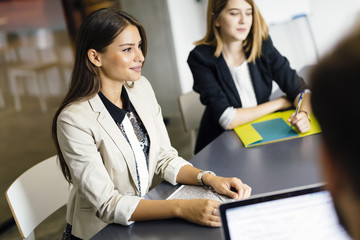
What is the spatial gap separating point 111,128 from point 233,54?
101 cm

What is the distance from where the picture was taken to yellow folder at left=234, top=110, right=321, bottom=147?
64.1 inches

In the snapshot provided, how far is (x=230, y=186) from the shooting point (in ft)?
4.13

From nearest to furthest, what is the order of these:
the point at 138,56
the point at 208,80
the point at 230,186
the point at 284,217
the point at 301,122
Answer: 1. the point at 284,217
2. the point at 230,186
3. the point at 138,56
4. the point at 301,122
5. the point at 208,80

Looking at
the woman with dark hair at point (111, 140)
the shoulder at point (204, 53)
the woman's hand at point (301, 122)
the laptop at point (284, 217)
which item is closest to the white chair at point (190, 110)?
the shoulder at point (204, 53)

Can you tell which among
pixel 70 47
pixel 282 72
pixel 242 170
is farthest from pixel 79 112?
pixel 70 47

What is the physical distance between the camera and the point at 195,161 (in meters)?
1.55

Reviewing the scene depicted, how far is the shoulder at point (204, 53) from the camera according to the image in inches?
81.0

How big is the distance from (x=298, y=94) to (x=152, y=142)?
0.90m

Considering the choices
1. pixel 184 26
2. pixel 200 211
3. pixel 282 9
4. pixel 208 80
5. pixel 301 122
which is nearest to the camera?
pixel 200 211

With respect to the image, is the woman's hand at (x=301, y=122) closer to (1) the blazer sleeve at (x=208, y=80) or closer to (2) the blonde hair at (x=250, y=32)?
(1) the blazer sleeve at (x=208, y=80)

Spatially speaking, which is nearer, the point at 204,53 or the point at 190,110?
the point at 204,53

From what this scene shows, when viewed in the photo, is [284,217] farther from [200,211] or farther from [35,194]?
[35,194]

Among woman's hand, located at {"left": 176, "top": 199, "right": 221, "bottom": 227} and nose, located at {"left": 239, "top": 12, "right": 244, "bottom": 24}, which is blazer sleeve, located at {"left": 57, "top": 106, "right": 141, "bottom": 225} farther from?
nose, located at {"left": 239, "top": 12, "right": 244, "bottom": 24}

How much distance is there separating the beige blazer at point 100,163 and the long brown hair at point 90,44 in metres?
0.05
